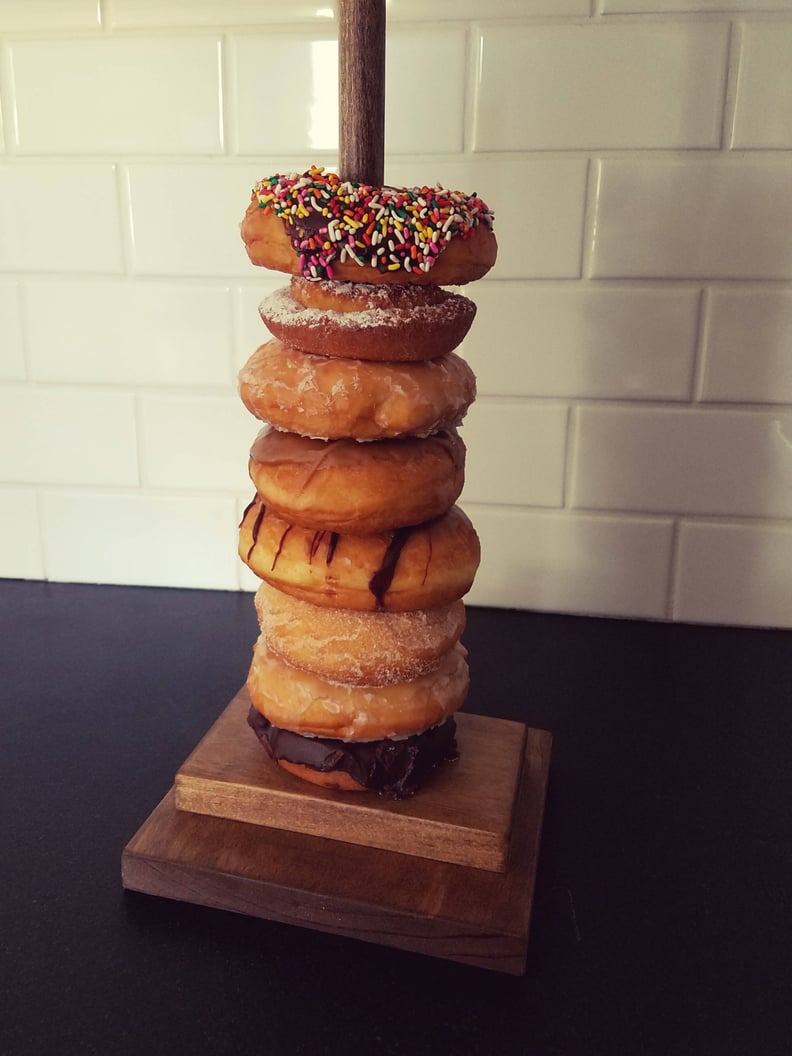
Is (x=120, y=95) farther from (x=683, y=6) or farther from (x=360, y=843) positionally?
(x=360, y=843)

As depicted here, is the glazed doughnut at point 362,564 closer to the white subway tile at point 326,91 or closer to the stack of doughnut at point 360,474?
the stack of doughnut at point 360,474

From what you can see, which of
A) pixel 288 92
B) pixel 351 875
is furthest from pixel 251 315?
pixel 351 875

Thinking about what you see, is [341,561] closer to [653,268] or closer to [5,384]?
[653,268]

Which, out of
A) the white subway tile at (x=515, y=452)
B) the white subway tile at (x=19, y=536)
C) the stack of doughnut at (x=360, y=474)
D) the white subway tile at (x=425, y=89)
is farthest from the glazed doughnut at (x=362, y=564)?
the white subway tile at (x=19, y=536)

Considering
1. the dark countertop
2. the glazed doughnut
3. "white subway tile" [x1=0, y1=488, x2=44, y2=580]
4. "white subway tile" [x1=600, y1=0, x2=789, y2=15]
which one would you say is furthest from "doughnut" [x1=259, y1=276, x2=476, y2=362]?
"white subway tile" [x1=0, y1=488, x2=44, y2=580]

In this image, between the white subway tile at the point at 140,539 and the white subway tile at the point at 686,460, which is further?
the white subway tile at the point at 140,539

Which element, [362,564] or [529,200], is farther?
[529,200]
